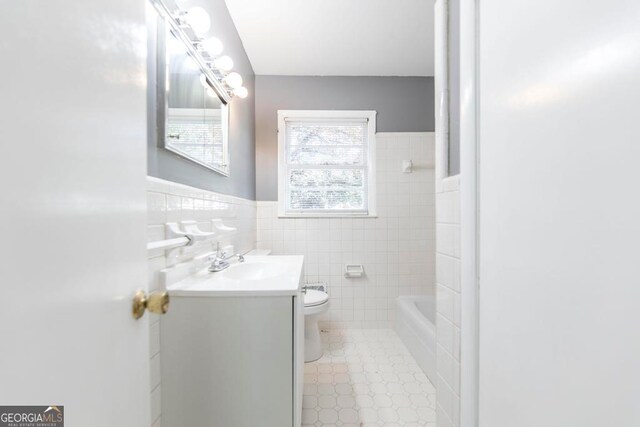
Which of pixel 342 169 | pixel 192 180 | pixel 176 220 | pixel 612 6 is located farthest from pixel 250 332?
pixel 342 169

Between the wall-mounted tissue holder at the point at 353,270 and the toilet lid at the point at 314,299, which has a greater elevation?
the wall-mounted tissue holder at the point at 353,270

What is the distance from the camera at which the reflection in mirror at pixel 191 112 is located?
116cm

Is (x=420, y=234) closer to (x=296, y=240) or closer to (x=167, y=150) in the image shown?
(x=296, y=240)

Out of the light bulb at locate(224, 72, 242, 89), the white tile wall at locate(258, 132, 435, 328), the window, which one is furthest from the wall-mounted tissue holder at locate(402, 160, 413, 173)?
the light bulb at locate(224, 72, 242, 89)

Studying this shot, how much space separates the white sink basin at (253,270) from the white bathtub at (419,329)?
1.21 meters

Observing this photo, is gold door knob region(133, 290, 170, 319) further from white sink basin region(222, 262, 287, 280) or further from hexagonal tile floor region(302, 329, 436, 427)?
hexagonal tile floor region(302, 329, 436, 427)

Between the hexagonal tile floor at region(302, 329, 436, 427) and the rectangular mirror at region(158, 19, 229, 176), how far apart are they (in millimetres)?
1509

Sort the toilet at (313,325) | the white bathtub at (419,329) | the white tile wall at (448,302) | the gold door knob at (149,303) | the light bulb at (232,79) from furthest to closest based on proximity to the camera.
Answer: the toilet at (313,325) → the white bathtub at (419,329) → the light bulb at (232,79) → the white tile wall at (448,302) → the gold door knob at (149,303)

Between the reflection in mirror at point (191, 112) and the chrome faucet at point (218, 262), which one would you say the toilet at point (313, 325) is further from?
the reflection in mirror at point (191, 112)

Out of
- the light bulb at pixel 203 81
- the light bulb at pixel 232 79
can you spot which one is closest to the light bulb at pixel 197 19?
the light bulb at pixel 203 81

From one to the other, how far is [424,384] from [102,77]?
214 centimetres

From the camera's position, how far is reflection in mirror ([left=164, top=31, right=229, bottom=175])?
1164 mm

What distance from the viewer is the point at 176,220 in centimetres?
109

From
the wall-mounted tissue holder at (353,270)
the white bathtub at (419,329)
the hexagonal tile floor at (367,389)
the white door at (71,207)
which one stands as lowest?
the hexagonal tile floor at (367,389)
